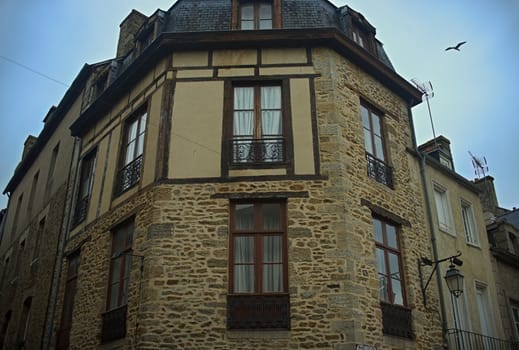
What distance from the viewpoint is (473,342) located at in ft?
38.0

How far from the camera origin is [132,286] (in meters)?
9.67

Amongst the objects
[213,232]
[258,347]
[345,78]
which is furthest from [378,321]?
[345,78]

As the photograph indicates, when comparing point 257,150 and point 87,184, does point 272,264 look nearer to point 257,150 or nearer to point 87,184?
point 257,150

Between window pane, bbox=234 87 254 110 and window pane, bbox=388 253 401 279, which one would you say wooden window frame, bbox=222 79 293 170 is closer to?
window pane, bbox=234 87 254 110

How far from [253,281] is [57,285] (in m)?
5.85

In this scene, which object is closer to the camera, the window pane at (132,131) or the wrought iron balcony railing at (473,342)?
the wrought iron balcony railing at (473,342)

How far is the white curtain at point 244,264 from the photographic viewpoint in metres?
9.24

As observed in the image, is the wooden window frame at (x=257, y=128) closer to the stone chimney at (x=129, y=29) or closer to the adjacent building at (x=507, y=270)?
the stone chimney at (x=129, y=29)

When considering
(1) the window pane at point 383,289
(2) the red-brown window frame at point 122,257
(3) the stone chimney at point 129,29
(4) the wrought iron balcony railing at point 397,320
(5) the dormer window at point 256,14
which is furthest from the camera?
(3) the stone chimney at point 129,29

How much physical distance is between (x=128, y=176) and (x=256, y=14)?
4430mm

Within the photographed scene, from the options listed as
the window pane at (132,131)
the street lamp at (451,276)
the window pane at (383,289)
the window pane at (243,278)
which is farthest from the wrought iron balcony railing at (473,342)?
the window pane at (132,131)

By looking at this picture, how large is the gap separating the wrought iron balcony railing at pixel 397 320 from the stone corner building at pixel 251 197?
34mm

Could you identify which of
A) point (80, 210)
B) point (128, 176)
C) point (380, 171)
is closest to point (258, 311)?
point (380, 171)

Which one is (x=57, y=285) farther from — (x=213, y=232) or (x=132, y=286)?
(x=213, y=232)
